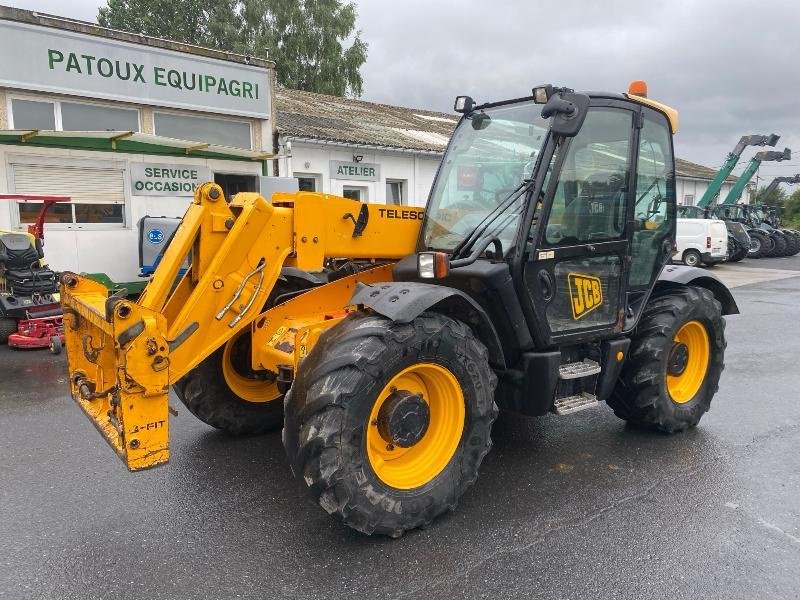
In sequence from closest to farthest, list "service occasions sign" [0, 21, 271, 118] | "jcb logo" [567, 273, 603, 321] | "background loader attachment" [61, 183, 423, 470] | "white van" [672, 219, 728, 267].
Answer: "background loader attachment" [61, 183, 423, 470]
"jcb logo" [567, 273, 603, 321]
"service occasions sign" [0, 21, 271, 118]
"white van" [672, 219, 728, 267]

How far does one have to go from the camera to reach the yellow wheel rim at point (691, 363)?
4918 mm

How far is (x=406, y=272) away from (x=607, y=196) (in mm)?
1486

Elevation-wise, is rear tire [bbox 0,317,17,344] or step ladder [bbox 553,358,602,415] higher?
step ladder [bbox 553,358,602,415]

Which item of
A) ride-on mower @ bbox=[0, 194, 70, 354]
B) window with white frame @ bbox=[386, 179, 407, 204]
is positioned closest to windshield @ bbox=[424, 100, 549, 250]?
ride-on mower @ bbox=[0, 194, 70, 354]

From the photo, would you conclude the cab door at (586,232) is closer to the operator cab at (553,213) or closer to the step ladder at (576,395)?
the operator cab at (553,213)

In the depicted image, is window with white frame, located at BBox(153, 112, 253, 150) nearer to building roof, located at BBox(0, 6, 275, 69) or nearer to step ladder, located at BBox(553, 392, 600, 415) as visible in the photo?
building roof, located at BBox(0, 6, 275, 69)

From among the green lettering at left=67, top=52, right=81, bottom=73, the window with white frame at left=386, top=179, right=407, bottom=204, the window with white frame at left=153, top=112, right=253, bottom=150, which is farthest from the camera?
the window with white frame at left=386, top=179, right=407, bottom=204

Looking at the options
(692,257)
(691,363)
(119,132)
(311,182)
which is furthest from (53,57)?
(692,257)

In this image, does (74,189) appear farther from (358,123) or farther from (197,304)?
(358,123)

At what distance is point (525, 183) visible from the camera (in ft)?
12.5

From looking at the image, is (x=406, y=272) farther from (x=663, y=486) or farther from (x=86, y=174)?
(x=86, y=174)

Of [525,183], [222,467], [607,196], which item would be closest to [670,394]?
[607,196]

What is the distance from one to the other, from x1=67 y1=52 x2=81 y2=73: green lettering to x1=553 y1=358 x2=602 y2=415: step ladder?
1044cm

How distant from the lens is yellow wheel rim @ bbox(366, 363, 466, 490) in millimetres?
3289
